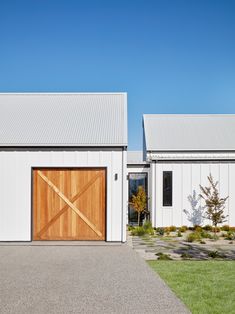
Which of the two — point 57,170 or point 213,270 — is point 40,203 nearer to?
point 57,170

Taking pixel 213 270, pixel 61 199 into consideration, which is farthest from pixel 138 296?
pixel 61 199

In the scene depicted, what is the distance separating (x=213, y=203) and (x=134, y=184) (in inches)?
176

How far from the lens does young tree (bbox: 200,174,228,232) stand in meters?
15.4

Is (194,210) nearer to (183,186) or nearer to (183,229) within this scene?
(183,186)

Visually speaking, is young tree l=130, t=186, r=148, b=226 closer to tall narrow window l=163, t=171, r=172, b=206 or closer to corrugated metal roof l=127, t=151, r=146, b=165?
tall narrow window l=163, t=171, r=172, b=206

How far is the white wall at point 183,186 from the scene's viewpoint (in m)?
16.5

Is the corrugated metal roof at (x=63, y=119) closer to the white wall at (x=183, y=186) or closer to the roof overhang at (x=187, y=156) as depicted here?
the roof overhang at (x=187, y=156)

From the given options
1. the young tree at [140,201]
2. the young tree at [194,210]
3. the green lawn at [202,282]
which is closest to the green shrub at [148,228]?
the young tree at [140,201]

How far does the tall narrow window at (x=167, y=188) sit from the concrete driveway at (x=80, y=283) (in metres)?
5.77

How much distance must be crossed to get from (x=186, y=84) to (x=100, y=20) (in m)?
6.89

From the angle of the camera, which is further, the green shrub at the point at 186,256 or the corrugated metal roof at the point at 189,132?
the corrugated metal roof at the point at 189,132

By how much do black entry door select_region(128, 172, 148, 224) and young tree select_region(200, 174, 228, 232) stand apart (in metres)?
3.05

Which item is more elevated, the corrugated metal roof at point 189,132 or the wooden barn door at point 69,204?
the corrugated metal roof at point 189,132

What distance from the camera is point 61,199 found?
12672 millimetres
